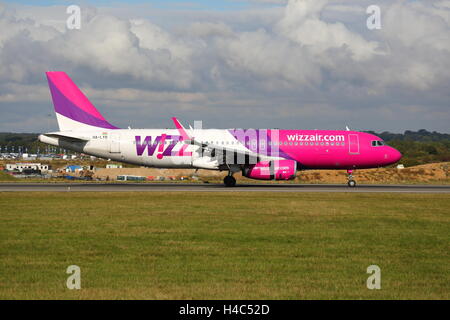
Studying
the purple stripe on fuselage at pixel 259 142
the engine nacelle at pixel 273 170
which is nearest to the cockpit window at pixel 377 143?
the purple stripe on fuselage at pixel 259 142

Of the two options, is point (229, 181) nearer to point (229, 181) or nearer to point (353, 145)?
point (229, 181)

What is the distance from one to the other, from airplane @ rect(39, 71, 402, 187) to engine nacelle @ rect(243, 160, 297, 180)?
0.19 metres

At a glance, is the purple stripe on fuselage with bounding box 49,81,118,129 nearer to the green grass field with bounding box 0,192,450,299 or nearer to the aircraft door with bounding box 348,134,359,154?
the green grass field with bounding box 0,192,450,299

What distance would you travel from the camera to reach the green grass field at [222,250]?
41.1ft

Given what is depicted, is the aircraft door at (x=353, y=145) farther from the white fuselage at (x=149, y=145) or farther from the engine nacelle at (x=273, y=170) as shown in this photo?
the white fuselage at (x=149, y=145)

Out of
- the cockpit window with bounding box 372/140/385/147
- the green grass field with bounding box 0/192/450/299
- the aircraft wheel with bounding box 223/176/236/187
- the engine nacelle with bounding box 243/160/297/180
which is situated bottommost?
the green grass field with bounding box 0/192/450/299

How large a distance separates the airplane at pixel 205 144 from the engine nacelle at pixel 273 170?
0.62ft

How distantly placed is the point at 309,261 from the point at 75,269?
586 cm

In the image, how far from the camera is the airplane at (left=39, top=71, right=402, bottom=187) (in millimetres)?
43625

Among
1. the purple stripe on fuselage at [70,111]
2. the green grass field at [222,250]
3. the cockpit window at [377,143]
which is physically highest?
the purple stripe on fuselage at [70,111]

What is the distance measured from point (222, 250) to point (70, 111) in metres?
31.4

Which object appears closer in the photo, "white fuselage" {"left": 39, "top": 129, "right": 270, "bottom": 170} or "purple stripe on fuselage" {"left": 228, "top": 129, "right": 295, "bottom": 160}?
"purple stripe on fuselage" {"left": 228, "top": 129, "right": 295, "bottom": 160}

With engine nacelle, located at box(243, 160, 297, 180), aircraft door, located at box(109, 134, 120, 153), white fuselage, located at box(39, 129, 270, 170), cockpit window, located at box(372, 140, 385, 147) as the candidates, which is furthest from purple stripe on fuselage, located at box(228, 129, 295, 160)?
aircraft door, located at box(109, 134, 120, 153)

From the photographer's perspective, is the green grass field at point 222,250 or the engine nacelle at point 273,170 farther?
the engine nacelle at point 273,170
